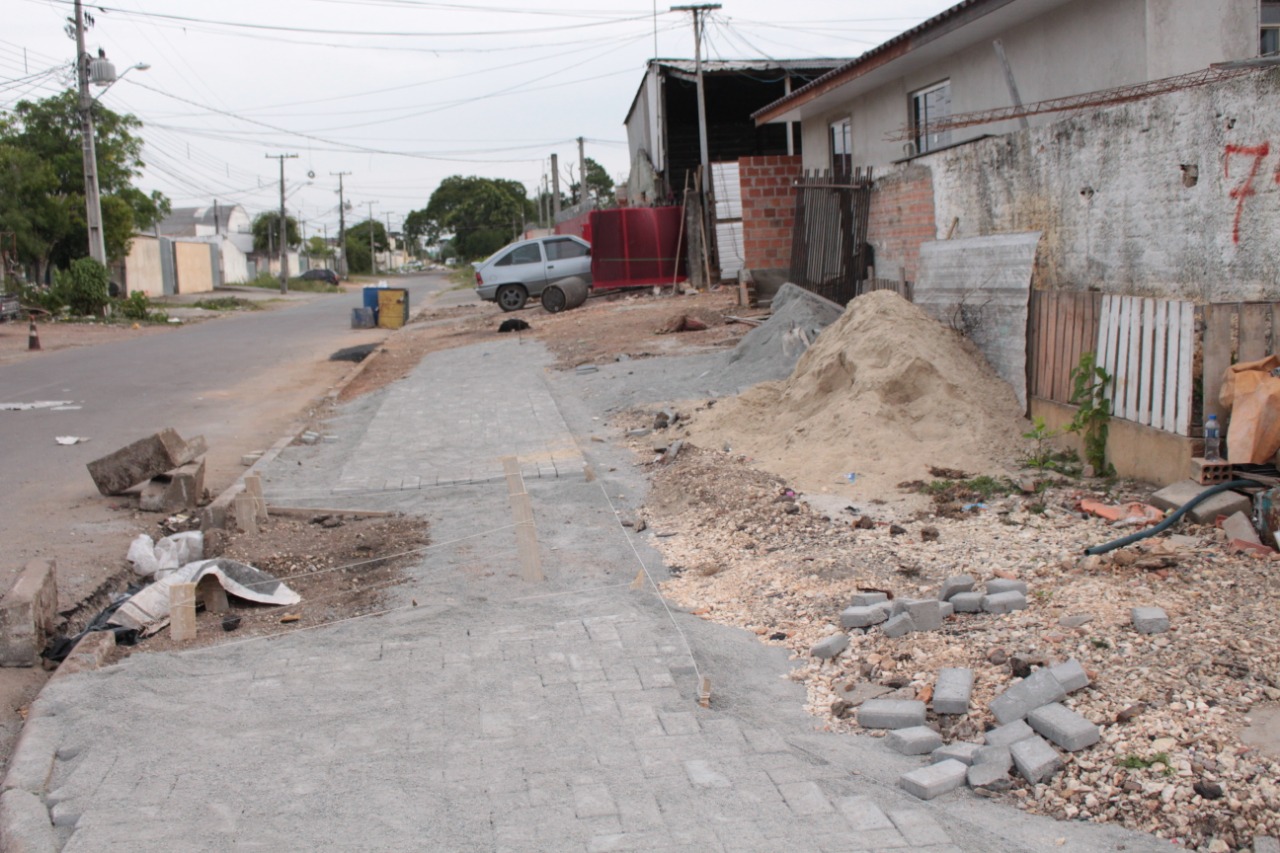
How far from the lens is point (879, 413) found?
26.7ft

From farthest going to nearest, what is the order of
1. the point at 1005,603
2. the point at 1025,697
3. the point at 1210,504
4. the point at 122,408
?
the point at 122,408, the point at 1210,504, the point at 1005,603, the point at 1025,697

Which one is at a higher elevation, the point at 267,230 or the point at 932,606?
the point at 267,230

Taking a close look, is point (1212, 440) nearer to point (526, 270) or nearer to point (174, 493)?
point (174, 493)

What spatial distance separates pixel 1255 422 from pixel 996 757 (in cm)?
295

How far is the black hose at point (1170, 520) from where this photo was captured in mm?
5230

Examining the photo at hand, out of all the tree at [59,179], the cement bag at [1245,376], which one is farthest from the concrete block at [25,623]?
the tree at [59,179]

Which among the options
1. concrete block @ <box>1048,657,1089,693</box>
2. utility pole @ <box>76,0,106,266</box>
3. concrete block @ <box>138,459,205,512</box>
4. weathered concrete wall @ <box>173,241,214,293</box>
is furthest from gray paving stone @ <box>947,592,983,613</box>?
weathered concrete wall @ <box>173,241,214,293</box>

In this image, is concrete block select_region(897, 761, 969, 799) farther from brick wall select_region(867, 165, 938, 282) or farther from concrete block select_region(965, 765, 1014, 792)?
brick wall select_region(867, 165, 938, 282)

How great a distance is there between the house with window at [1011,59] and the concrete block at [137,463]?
747 centimetres

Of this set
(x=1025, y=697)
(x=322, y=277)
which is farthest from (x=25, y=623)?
(x=322, y=277)

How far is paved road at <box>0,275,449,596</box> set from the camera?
308 inches

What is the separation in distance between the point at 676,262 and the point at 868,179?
44.0 feet

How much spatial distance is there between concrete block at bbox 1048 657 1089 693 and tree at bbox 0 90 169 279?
40.1m

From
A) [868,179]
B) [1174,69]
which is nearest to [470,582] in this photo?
[1174,69]
